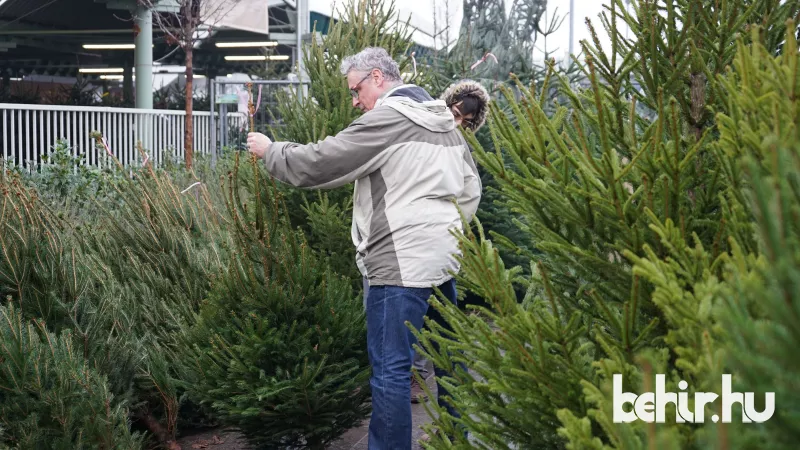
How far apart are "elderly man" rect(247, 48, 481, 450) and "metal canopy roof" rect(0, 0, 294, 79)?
40.7 ft

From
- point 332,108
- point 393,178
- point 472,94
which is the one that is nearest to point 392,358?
point 393,178

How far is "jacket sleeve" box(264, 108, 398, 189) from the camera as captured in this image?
3646 mm

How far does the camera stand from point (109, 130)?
45.0ft

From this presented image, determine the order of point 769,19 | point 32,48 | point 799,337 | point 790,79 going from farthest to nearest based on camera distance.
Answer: point 32,48 → point 769,19 → point 790,79 → point 799,337

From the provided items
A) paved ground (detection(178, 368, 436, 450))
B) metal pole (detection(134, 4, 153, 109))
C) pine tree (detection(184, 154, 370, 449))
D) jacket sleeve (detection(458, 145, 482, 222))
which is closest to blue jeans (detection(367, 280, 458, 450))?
pine tree (detection(184, 154, 370, 449))

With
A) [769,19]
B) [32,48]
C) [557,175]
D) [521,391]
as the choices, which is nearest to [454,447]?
[521,391]

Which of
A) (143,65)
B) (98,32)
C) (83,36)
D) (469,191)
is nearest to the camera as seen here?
(469,191)

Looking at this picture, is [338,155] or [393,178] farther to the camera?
[393,178]

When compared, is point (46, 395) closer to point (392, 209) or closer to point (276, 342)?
point (276, 342)

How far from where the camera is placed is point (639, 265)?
1.59 meters

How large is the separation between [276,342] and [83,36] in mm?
20171

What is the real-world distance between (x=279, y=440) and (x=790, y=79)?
3111mm

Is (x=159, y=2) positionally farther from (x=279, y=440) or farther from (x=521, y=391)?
(x=521, y=391)

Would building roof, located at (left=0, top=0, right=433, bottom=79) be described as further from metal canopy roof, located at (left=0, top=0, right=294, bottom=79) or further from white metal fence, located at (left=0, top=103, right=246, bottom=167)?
white metal fence, located at (left=0, top=103, right=246, bottom=167)
